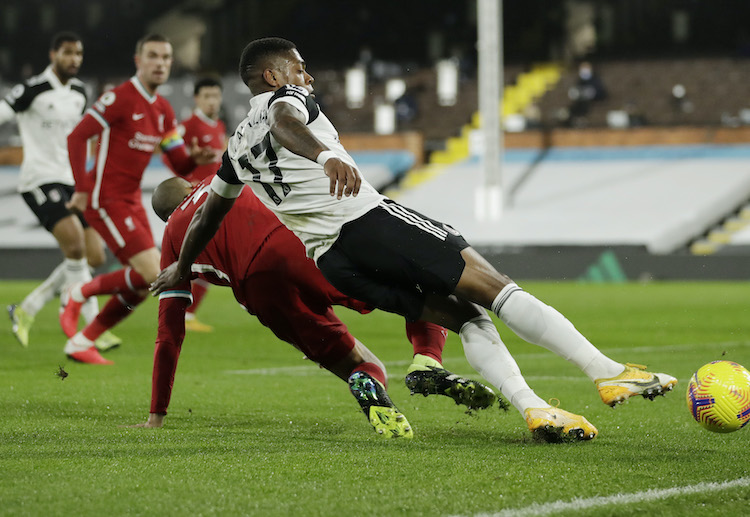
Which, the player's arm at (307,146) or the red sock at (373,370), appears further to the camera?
the red sock at (373,370)

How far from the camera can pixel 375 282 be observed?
15.3ft

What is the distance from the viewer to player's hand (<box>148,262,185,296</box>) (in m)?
5.14

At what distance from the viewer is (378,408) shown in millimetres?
4852

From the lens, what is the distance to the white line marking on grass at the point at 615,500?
10.9 feet

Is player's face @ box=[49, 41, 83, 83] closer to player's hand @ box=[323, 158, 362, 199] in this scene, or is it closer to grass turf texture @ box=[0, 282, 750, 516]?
grass turf texture @ box=[0, 282, 750, 516]

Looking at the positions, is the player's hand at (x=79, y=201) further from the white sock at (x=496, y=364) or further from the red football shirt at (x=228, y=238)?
the white sock at (x=496, y=364)

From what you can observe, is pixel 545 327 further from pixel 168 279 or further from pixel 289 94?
pixel 168 279

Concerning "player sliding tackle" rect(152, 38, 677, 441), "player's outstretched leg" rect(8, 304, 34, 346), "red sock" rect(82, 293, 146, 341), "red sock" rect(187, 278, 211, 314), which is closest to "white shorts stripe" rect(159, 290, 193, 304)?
"player sliding tackle" rect(152, 38, 677, 441)

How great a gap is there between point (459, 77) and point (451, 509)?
90.3 ft

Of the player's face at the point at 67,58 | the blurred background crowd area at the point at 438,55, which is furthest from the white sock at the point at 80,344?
the blurred background crowd area at the point at 438,55

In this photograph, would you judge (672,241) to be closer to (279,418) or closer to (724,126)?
(724,126)

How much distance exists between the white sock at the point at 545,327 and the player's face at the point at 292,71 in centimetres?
122

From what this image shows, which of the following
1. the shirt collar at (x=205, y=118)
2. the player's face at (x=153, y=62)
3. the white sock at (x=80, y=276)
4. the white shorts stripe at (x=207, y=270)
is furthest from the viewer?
the shirt collar at (x=205, y=118)

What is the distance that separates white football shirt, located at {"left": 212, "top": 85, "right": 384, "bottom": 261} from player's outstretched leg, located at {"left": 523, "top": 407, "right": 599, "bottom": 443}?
103 cm
